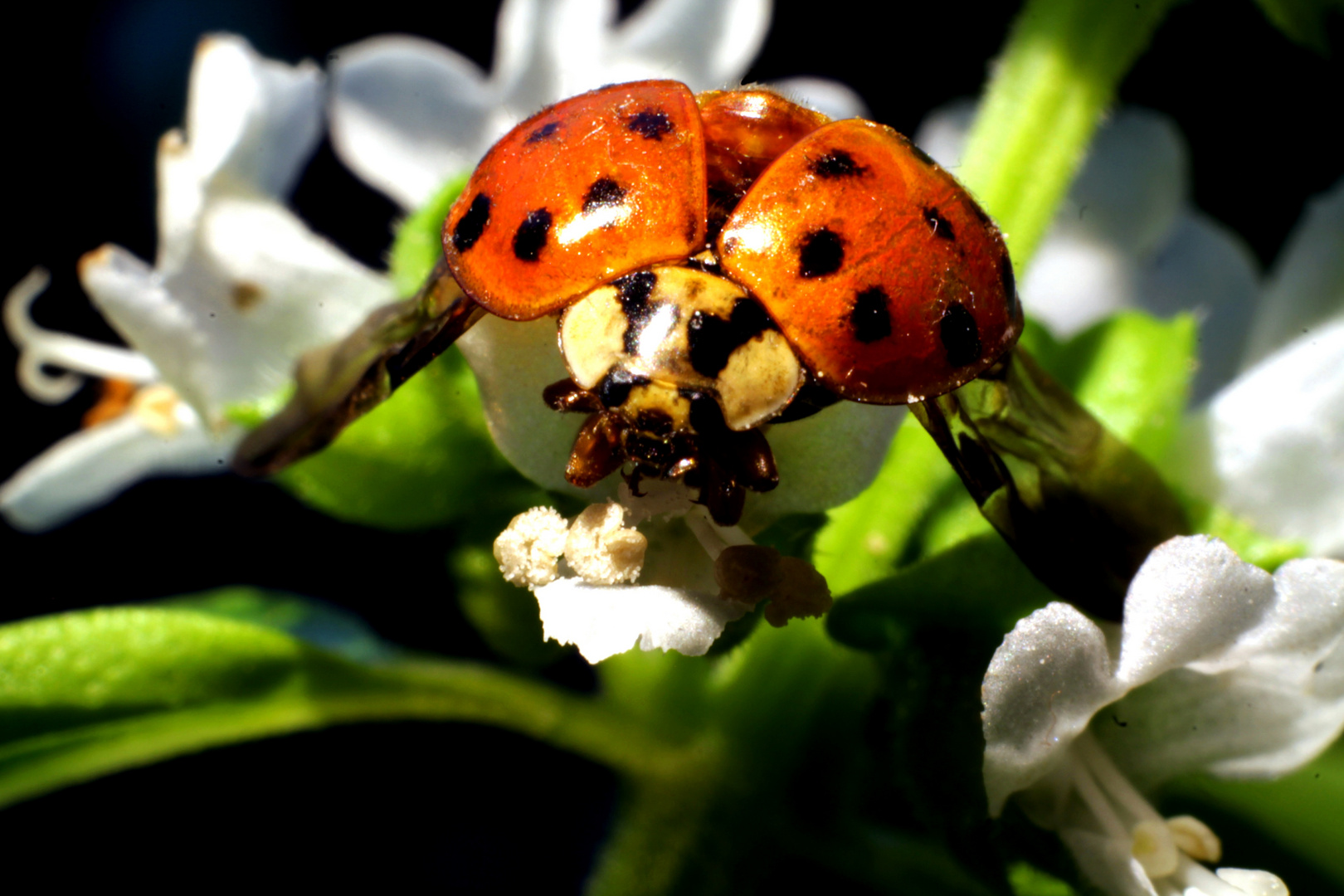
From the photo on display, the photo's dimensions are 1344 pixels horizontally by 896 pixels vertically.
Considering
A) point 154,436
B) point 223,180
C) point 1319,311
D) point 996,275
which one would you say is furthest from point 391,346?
point 1319,311

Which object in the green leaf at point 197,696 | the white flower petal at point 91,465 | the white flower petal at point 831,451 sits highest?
the white flower petal at point 831,451

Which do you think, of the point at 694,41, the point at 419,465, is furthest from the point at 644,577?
the point at 694,41

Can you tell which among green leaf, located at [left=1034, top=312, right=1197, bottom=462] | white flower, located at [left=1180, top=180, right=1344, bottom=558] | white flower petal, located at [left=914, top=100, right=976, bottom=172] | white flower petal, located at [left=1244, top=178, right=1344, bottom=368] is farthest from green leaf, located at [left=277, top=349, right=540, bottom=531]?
white flower petal, located at [left=914, top=100, right=976, bottom=172]

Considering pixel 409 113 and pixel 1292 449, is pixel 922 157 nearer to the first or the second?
pixel 1292 449

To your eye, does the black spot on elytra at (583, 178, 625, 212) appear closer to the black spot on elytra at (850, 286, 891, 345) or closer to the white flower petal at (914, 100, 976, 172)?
the black spot on elytra at (850, 286, 891, 345)

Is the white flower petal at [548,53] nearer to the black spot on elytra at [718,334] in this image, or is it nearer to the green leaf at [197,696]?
the green leaf at [197,696]

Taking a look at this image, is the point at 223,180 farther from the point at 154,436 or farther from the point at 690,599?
the point at 690,599

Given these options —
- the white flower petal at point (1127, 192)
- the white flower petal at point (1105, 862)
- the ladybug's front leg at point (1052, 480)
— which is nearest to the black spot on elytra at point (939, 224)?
the ladybug's front leg at point (1052, 480)
